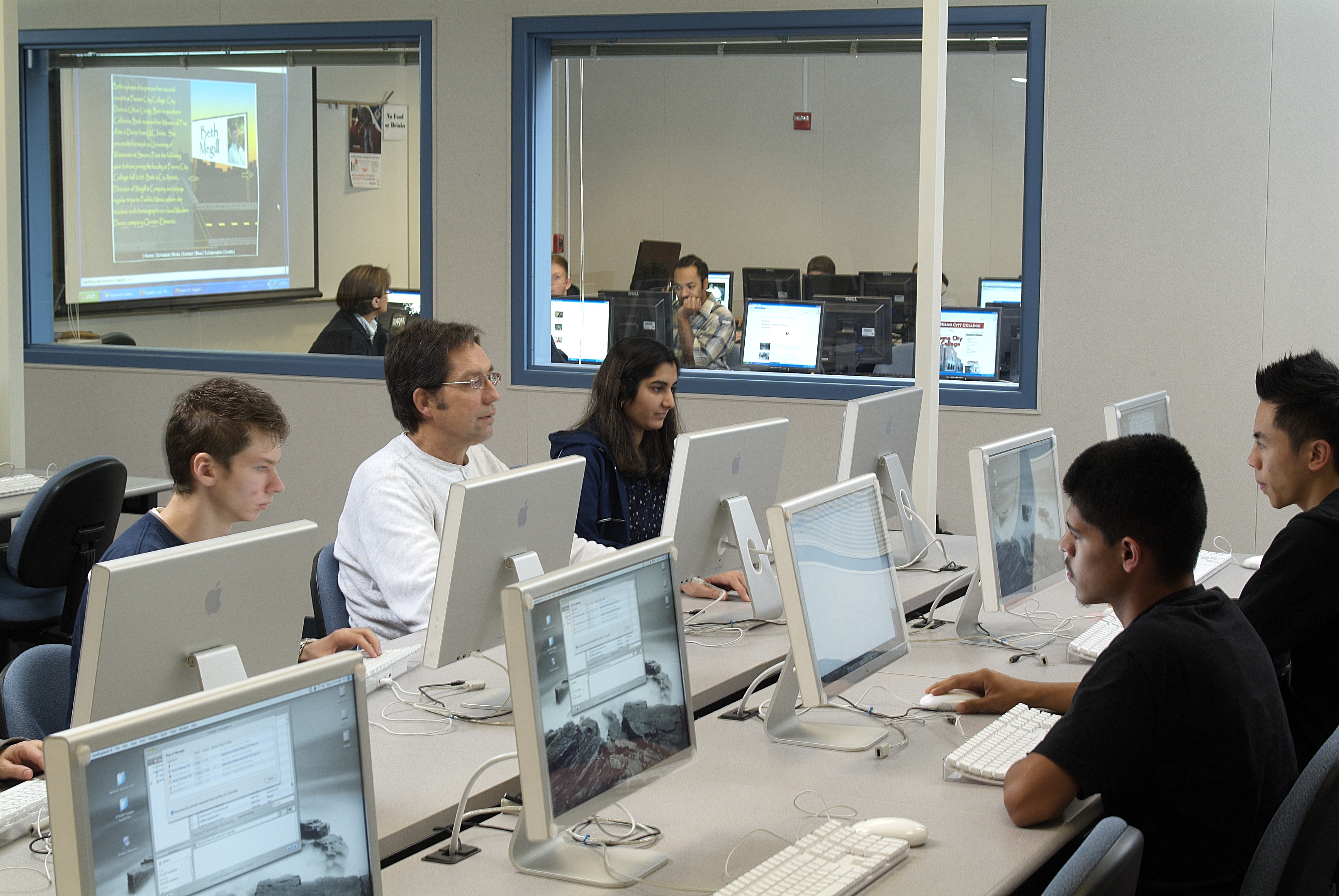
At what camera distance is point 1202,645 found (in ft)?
5.98

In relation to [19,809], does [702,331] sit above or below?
above

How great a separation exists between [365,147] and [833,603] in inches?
185

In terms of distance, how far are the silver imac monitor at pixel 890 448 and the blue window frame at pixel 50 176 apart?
2.90m

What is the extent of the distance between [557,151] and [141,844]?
16.4 ft

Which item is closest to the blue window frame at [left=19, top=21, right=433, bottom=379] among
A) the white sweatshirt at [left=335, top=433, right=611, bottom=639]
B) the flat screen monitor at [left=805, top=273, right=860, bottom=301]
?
the flat screen monitor at [left=805, top=273, right=860, bottom=301]

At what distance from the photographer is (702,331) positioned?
584cm

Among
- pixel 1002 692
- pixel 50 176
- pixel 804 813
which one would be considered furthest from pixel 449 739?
pixel 50 176

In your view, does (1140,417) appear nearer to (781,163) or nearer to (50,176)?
(781,163)

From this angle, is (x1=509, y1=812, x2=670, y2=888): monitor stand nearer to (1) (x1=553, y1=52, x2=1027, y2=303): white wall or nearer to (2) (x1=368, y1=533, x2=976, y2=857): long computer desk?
(2) (x1=368, y1=533, x2=976, y2=857): long computer desk

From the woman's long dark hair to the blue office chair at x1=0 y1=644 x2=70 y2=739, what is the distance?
1.55 m

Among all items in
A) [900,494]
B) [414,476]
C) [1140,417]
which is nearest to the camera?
[414,476]

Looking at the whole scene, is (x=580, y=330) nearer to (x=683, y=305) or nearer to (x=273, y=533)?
(x=683, y=305)

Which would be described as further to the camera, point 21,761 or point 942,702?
point 942,702

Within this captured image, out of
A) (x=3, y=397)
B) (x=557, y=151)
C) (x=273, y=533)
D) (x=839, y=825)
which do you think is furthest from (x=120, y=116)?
(x=839, y=825)
